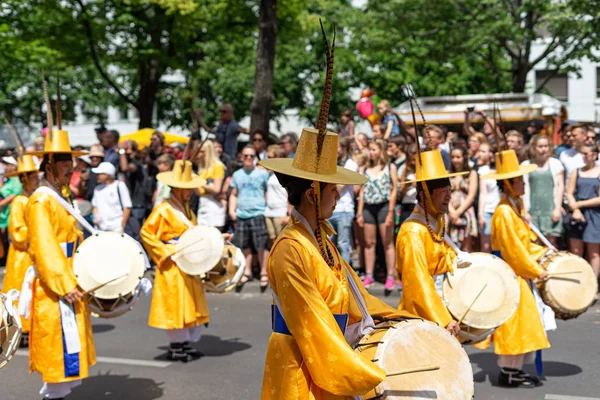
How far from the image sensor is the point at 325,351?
343 centimetres

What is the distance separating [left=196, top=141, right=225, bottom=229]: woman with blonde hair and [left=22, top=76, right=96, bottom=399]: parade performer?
213 inches

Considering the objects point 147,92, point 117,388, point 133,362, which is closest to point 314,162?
point 117,388

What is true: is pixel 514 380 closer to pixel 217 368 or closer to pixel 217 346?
pixel 217 368

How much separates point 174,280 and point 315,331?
4710mm

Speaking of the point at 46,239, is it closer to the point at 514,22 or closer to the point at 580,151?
the point at 580,151

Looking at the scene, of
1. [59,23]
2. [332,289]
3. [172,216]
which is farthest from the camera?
[59,23]

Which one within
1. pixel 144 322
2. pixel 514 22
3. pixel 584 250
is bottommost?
pixel 144 322

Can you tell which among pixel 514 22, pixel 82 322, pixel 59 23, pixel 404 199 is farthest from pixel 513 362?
pixel 59 23

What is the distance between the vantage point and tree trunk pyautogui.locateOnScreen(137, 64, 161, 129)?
25.6 metres

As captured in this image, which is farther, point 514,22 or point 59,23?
point 59,23

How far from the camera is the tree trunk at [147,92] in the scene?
2556 cm

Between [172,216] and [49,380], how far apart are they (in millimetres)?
2464

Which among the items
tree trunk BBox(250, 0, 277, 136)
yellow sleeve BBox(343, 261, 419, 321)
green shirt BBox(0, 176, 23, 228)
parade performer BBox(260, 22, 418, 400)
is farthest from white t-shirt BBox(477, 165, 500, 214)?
green shirt BBox(0, 176, 23, 228)

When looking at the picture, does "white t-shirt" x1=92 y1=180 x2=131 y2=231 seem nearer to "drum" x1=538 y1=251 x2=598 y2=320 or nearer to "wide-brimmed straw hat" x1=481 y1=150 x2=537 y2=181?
"wide-brimmed straw hat" x1=481 y1=150 x2=537 y2=181
